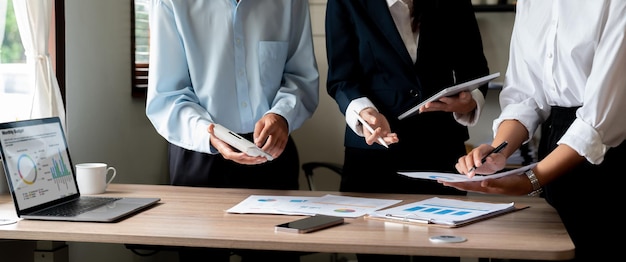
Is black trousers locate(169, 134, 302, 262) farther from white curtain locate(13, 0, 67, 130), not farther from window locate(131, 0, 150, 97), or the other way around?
window locate(131, 0, 150, 97)

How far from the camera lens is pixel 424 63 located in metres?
2.51

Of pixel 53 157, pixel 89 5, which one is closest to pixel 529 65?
pixel 53 157

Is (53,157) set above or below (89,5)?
below

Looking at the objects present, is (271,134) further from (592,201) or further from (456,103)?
(592,201)

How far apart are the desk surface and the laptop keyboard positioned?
79mm

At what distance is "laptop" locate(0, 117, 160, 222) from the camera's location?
82.3 inches

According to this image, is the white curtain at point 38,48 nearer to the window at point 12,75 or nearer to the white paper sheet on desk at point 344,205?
→ the window at point 12,75

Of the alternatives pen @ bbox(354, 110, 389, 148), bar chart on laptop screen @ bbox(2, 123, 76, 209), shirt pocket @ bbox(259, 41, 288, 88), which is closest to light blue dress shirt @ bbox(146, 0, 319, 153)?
shirt pocket @ bbox(259, 41, 288, 88)

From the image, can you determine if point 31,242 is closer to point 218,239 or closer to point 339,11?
point 218,239

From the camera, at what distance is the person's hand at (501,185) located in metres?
1.98

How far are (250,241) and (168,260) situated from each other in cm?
236

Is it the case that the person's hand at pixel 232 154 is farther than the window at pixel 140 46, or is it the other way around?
the window at pixel 140 46

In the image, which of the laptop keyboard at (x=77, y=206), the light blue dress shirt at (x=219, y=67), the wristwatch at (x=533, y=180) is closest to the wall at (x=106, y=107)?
the light blue dress shirt at (x=219, y=67)

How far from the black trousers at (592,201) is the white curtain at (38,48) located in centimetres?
170
